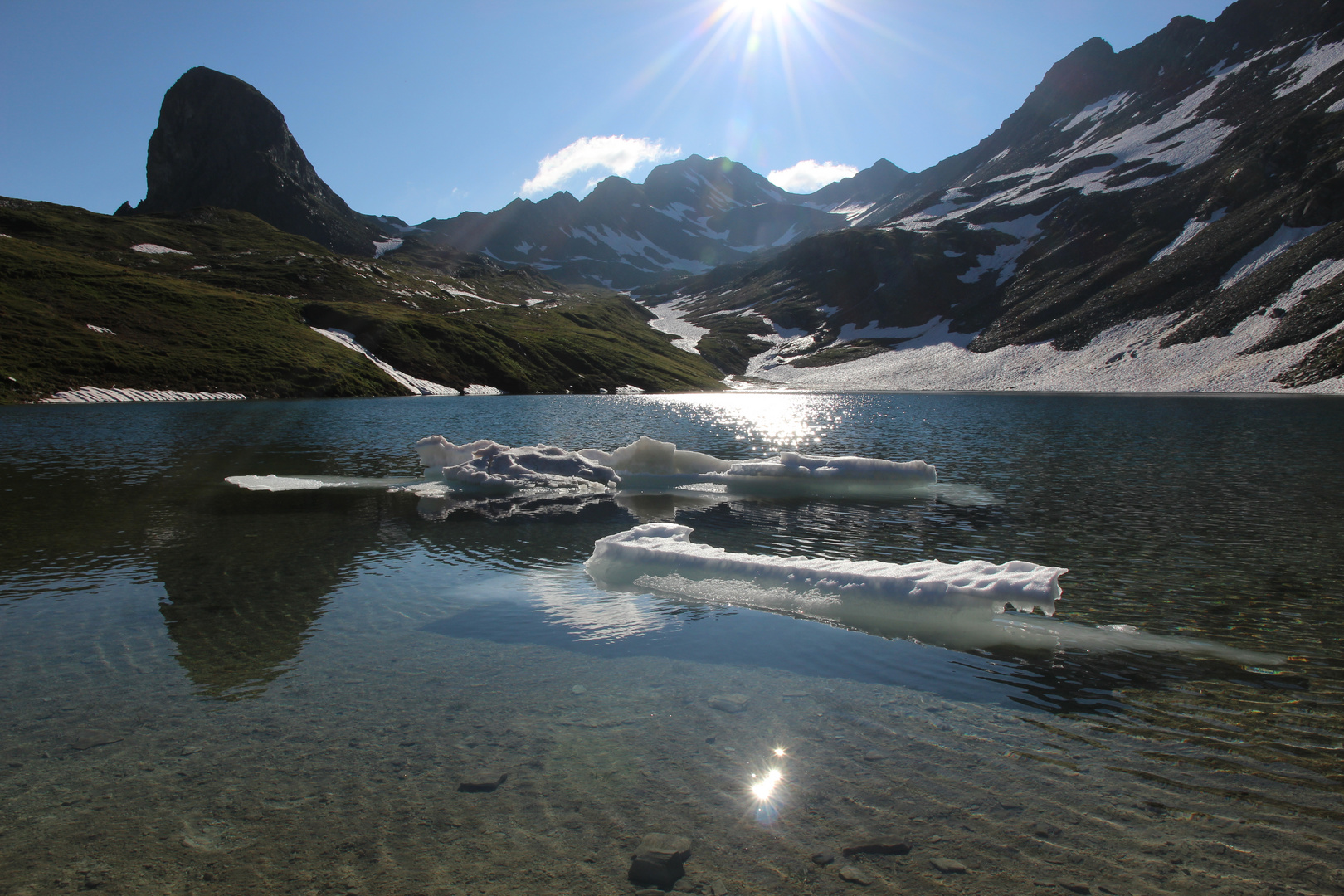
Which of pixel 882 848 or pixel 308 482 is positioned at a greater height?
pixel 308 482

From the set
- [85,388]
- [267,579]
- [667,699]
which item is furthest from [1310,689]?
[85,388]

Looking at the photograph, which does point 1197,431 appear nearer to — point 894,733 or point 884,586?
point 884,586

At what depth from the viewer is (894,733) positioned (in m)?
9.10

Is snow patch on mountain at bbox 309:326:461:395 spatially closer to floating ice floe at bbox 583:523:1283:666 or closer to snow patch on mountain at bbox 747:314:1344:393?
snow patch on mountain at bbox 747:314:1344:393

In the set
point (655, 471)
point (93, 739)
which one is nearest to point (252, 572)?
point (93, 739)

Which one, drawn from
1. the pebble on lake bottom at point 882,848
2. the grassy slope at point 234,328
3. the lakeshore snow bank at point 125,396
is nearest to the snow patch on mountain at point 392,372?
the grassy slope at point 234,328

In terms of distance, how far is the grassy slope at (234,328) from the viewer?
99625 millimetres

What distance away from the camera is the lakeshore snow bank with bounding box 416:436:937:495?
32.9 metres

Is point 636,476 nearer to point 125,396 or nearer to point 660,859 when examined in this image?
point 660,859

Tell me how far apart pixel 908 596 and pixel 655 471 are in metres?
23.3

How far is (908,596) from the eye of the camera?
46.2ft

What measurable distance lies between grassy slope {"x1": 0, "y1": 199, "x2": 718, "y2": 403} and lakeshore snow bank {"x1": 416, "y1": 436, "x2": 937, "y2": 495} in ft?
285

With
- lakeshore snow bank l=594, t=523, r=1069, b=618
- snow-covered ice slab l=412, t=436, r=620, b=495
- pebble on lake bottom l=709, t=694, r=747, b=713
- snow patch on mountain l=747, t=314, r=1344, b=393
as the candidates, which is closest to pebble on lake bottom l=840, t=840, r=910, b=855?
pebble on lake bottom l=709, t=694, r=747, b=713

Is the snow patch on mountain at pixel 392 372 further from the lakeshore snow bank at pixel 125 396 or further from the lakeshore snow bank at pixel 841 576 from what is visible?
the lakeshore snow bank at pixel 841 576
